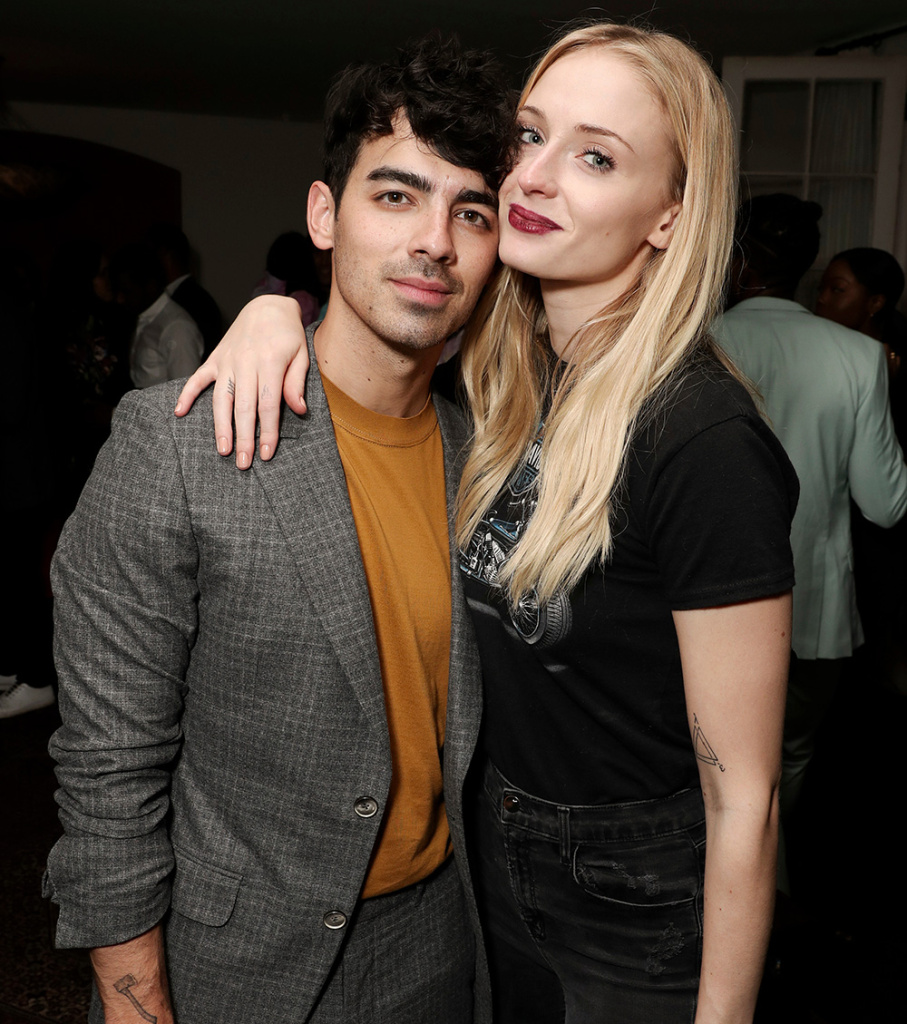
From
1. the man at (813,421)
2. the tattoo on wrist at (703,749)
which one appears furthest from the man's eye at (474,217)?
the man at (813,421)

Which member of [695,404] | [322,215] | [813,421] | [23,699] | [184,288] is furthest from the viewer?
[184,288]

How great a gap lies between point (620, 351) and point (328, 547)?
0.46 meters

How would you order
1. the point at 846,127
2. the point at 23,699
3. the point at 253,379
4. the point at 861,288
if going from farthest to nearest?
the point at 846,127 → the point at 23,699 → the point at 861,288 → the point at 253,379

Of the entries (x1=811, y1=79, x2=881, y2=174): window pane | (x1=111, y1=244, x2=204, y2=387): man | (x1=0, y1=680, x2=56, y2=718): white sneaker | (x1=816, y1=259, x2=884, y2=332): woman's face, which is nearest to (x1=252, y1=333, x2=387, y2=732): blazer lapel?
(x1=816, y1=259, x2=884, y2=332): woman's face

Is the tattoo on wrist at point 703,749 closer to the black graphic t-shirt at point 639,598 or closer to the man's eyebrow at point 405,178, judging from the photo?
the black graphic t-shirt at point 639,598

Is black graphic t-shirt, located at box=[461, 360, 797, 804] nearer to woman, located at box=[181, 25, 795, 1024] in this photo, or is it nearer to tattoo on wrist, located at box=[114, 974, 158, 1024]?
A: woman, located at box=[181, 25, 795, 1024]

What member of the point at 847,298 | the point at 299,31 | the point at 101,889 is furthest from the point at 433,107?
the point at 299,31

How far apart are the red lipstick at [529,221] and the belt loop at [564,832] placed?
2.53 feet

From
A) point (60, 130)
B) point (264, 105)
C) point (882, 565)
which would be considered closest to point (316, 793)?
point (882, 565)

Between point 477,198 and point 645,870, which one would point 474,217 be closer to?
point 477,198

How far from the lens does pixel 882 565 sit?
321cm

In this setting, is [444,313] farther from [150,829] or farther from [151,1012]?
[151,1012]

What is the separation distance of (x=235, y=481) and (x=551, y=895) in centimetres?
68

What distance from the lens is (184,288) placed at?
471cm
